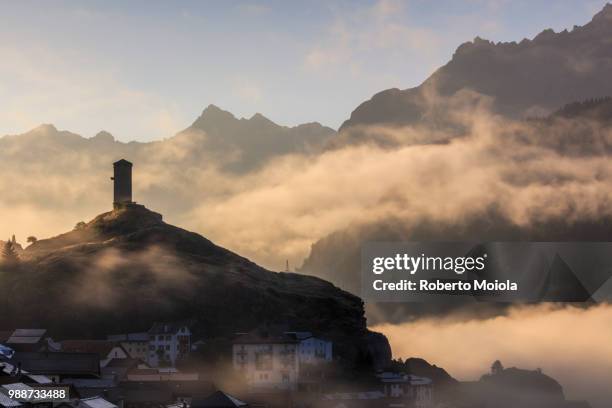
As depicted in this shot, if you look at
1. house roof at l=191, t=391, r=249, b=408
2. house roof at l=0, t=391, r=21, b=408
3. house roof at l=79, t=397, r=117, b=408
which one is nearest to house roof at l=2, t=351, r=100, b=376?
house roof at l=79, t=397, r=117, b=408

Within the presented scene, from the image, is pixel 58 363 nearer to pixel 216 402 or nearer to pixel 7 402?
pixel 216 402

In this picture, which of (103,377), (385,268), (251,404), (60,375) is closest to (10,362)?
(60,375)

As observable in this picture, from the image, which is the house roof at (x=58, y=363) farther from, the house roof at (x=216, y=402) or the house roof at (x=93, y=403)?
the house roof at (x=216, y=402)

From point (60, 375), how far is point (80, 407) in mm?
46938

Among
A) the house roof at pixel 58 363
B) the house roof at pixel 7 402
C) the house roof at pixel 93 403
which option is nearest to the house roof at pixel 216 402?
the house roof at pixel 93 403

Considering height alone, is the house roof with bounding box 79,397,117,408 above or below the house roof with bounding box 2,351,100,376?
below

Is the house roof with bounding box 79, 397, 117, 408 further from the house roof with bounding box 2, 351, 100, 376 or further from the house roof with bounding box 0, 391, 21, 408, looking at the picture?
the house roof with bounding box 2, 351, 100, 376

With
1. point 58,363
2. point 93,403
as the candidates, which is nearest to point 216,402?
point 93,403

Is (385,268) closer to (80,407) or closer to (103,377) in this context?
(80,407)

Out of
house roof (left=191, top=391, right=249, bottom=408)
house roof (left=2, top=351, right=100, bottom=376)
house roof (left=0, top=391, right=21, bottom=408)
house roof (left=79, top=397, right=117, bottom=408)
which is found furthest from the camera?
house roof (left=2, top=351, right=100, bottom=376)

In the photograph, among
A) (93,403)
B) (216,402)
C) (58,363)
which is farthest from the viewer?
(58,363)

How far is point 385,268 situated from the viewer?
15025cm

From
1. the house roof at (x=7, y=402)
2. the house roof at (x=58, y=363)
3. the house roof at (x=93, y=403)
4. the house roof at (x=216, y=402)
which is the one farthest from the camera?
the house roof at (x=58, y=363)

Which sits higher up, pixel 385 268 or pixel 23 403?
pixel 385 268
